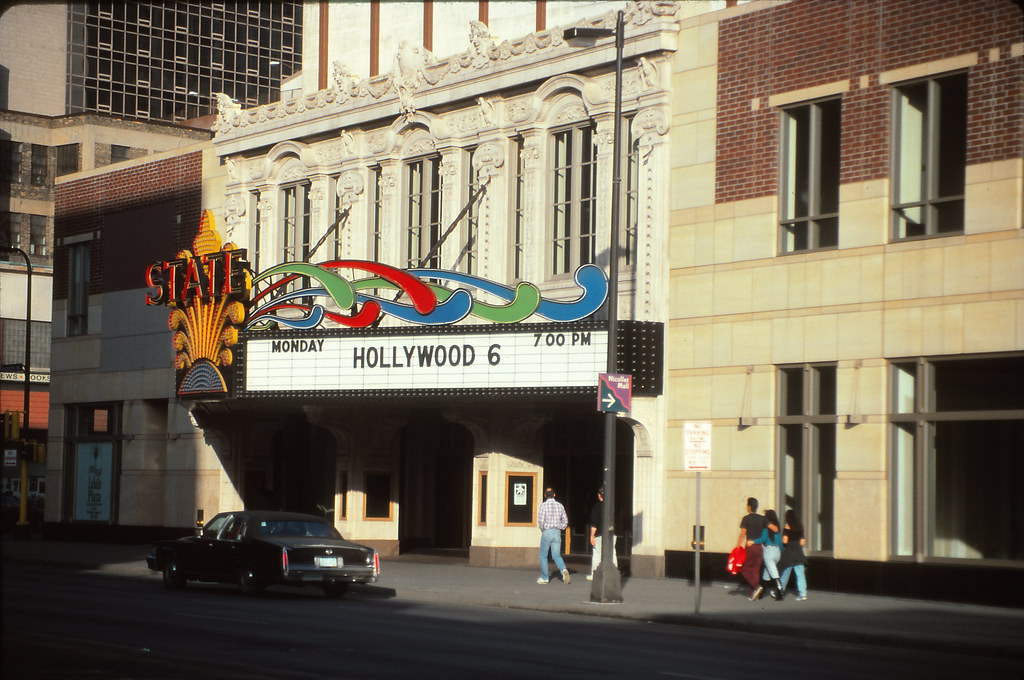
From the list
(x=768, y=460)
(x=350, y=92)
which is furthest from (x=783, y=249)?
(x=350, y=92)

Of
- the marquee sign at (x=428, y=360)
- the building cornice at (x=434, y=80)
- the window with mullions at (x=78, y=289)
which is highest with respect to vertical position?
the building cornice at (x=434, y=80)

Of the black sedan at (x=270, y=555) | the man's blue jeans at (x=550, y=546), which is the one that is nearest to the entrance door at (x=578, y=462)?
the man's blue jeans at (x=550, y=546)

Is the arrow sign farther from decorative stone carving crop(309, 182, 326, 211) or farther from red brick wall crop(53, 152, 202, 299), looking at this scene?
red brick wall crop(53, 152, 202, 299)

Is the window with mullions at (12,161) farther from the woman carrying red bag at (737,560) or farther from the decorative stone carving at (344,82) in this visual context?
the woman carrying red bag at (737,560)

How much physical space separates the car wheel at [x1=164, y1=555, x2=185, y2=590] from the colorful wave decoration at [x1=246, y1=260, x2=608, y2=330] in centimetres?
914

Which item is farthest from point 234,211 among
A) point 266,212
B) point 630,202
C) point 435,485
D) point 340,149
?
point 630,202

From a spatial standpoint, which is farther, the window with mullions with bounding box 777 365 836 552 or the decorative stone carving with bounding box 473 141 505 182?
the decorative stone carving with bounding box 473 141 505 182

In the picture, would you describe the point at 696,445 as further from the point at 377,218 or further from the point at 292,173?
the point at 292,173

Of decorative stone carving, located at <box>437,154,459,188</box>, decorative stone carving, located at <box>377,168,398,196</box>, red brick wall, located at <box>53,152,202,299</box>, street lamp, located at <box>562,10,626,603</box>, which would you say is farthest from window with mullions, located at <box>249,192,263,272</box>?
street lamp, located at <box>562,10,626,603</box>

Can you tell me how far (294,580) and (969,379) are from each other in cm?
1211

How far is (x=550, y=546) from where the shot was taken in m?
30.8

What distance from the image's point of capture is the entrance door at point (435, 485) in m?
40.3

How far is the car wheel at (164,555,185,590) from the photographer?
27.5 m

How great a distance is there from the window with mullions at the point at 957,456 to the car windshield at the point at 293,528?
33.3 feet
